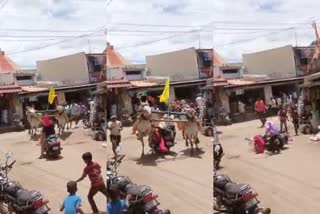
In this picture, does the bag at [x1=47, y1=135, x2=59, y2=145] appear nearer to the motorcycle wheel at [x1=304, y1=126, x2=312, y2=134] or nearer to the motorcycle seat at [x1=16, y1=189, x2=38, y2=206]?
the motorcycle seat at [x1=16, y1=189, x2=38, y2=206]

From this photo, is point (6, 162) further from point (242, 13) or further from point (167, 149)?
point (242, 13)

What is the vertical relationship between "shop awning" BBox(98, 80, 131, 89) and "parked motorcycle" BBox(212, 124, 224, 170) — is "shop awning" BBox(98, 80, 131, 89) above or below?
above

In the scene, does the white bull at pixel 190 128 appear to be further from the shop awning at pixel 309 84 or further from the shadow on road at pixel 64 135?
the shadow on road at pixel 64 135

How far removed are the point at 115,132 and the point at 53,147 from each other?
1.41 feet

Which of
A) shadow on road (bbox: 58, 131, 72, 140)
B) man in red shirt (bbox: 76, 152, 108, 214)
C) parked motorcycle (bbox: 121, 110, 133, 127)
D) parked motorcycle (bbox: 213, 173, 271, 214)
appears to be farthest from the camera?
shadow on road (bbox: 58, 131, 72, 140)

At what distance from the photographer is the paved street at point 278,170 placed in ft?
6.44

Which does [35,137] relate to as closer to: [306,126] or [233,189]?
[233,189]

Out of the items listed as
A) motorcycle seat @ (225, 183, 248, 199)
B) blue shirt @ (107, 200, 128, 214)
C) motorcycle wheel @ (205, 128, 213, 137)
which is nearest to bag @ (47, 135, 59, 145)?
blue shirt @ (107, 200, 128, 214)

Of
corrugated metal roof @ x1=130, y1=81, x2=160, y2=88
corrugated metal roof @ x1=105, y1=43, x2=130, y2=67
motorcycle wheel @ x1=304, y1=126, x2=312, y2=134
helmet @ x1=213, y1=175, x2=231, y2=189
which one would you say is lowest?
helmet @ x1=213, y1=175, x2=231, y2=189

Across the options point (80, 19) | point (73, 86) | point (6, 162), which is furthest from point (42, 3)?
point (6, 162)

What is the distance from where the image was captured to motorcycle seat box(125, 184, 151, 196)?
80.5 inches

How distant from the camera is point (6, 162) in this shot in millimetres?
2348

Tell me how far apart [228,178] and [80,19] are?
1214 mm

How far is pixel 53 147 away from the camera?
2283mm
